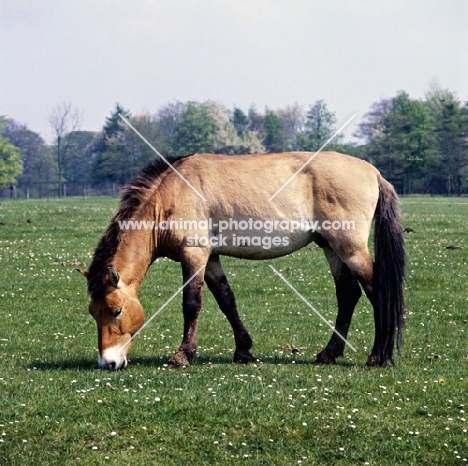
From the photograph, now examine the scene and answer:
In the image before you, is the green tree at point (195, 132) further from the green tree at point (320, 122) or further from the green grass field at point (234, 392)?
the green grass field at point (234, 392)

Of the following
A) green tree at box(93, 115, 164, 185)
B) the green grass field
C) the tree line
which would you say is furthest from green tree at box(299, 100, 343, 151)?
the green grass field

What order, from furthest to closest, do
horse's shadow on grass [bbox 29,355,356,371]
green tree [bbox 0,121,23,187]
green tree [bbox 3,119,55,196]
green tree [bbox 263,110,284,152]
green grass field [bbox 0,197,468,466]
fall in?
green tree [bbox 3,119,55,196]
green tree [bbox 263,110,284,152]
green tree [bbox 0,121,23,187]
horse's shadow on grass [bbox 29,355,356,371]
green grass field [bbox 0,197,468,466]

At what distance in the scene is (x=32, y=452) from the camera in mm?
5582

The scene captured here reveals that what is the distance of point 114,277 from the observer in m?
8.30

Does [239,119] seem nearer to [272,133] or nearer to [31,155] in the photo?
[272,133]

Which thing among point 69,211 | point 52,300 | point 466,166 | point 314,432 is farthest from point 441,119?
point 314,432

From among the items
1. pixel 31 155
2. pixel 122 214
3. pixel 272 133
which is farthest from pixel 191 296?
pixel 31 155

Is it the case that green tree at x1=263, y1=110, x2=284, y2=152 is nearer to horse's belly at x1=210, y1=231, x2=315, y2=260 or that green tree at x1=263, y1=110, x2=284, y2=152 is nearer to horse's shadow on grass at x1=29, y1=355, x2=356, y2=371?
horse's belly at x1=210, y1=231, x2=315, y2=260

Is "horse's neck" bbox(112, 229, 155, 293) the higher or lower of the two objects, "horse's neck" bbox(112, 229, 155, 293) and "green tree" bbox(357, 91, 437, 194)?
the lower

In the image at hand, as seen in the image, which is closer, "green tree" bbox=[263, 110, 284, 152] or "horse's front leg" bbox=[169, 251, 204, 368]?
"horse's front leg" bbox=[169, 251, 204, 368]

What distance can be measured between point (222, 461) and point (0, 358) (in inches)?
178

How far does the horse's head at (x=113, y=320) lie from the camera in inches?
324

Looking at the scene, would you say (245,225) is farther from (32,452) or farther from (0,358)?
(32,452)

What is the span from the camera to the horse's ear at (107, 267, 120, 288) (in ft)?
27.0
